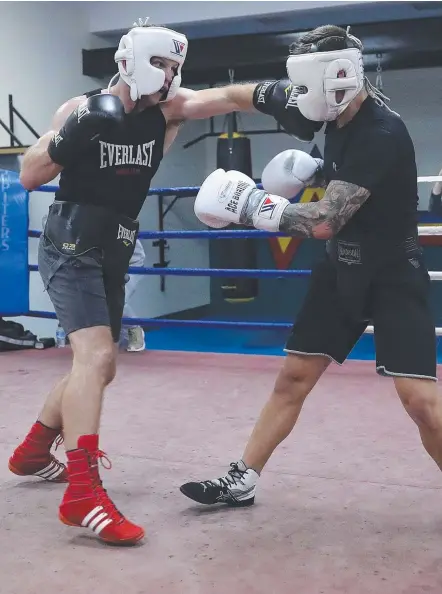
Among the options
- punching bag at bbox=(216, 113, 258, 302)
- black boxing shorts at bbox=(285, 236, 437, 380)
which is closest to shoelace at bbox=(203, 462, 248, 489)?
black boxing shorts at bbox=(285, 236, 437, 380)

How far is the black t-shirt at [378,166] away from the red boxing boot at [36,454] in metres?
1.03

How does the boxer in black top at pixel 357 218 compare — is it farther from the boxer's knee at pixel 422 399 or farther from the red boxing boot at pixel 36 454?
the red boxing boot at pixel 36 454

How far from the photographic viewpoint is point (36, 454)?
2141 mm

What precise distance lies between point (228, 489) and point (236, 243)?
4.95 meters

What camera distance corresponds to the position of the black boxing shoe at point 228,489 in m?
1.97

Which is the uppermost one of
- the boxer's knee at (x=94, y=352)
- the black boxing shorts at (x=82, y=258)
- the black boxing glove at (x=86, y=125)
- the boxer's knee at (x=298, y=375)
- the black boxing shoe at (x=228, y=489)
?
the black boxing glove at (x=86, y=125)

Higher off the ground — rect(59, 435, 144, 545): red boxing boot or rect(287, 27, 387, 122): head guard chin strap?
rect(287, 27, 387, 122): head guard chin strap

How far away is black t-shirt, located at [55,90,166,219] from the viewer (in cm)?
189

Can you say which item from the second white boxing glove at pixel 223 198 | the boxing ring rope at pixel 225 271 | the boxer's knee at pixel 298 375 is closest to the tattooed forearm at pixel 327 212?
the second white boxing glove at pixel 223 198

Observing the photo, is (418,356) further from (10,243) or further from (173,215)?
(173,215)

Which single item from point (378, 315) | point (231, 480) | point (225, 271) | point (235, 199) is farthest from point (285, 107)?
point (225, 271)

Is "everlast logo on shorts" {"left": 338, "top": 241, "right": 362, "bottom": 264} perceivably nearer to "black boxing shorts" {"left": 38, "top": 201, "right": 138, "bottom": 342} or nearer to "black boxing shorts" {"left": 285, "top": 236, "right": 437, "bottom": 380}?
"black boxing shorts" {"left": 285, "top": 236, "right": 437, "bottom": 380}

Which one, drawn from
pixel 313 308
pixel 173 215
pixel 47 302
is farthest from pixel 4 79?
pixel 313 308

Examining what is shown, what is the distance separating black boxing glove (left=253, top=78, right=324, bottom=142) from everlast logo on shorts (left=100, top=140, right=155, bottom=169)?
324 millimetres
